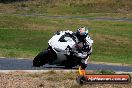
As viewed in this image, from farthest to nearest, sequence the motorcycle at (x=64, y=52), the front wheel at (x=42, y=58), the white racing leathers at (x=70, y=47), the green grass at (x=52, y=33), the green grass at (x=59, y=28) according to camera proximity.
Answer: the green grass at (x=59, y=28)
the green grass at (x=52, y=33)
the front wheel at (x=42, y=58)
the motorcycle at (x=64, y=52)
the white racing leathers at (x=70, y=47)

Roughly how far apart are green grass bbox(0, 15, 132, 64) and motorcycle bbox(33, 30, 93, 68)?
27.9ft

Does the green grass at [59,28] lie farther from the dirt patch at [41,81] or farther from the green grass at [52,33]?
the dirt patch at [41,81]

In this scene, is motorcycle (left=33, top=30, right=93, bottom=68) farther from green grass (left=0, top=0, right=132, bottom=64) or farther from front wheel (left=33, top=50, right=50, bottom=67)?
green grass (left=0, top=0, right=132, bottom=64)

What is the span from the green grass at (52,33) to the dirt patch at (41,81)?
1063cm

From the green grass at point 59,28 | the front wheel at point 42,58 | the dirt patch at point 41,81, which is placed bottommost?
the green grass at point 59,28

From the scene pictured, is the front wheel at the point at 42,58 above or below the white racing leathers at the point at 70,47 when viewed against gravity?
below

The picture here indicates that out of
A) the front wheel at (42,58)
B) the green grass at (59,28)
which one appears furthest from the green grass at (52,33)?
the front wheel at (42,58)

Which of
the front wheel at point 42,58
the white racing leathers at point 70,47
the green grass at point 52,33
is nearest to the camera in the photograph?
the white racing leathers at point 70,47

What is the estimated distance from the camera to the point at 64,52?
15398 millimetres

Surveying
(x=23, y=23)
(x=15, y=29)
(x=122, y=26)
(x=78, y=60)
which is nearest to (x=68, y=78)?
(x=78, y=60)

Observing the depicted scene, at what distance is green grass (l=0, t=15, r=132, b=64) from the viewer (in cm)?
3014

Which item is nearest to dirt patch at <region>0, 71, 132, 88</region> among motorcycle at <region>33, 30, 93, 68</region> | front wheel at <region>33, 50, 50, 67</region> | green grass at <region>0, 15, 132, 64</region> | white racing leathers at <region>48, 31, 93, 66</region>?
white racing leathers at <region>48, 31, 93, 66</region>

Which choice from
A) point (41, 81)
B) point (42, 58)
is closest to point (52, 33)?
point (42, 58)

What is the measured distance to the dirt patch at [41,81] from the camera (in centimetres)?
1169
